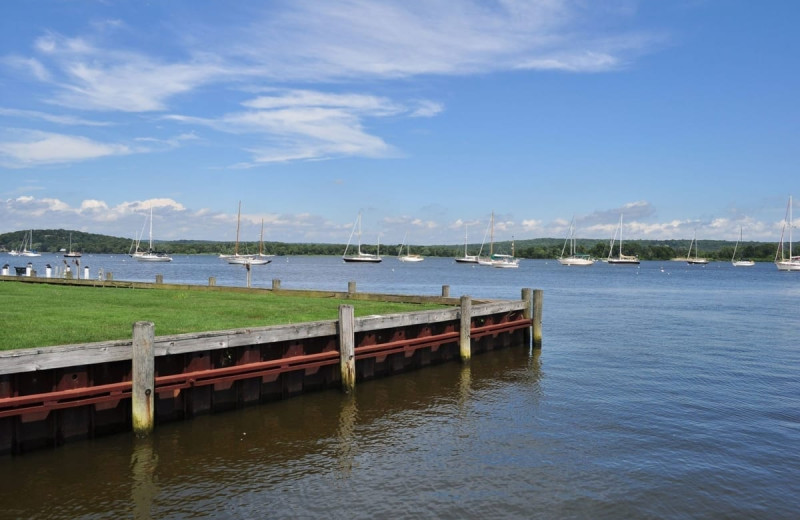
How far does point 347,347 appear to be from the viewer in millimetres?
17703

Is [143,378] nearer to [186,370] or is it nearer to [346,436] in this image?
[186,370]

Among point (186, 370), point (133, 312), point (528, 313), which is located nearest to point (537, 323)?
point (528, 313)

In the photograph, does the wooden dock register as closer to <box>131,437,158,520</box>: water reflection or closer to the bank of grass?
<box>131,437,158,520</box>: water reflection

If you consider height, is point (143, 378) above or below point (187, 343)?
below

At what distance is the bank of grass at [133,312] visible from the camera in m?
15.8

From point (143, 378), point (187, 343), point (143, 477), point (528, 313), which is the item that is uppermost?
point (187, 343)

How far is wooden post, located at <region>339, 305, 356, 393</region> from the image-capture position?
1750 centimetres

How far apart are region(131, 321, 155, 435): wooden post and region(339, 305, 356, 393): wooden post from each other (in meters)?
5.56

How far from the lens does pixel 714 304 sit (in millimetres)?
57906

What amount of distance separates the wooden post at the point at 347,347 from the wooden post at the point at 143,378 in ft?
18.2

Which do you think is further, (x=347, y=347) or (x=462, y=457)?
(x=347, y=347)

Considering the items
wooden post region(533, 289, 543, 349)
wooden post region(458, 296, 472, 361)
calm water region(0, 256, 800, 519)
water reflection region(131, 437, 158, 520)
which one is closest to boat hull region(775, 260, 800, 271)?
calm water region(0, 256, 800, 519)

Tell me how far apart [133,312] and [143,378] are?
8.45 metres

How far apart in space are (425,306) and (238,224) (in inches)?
4226
